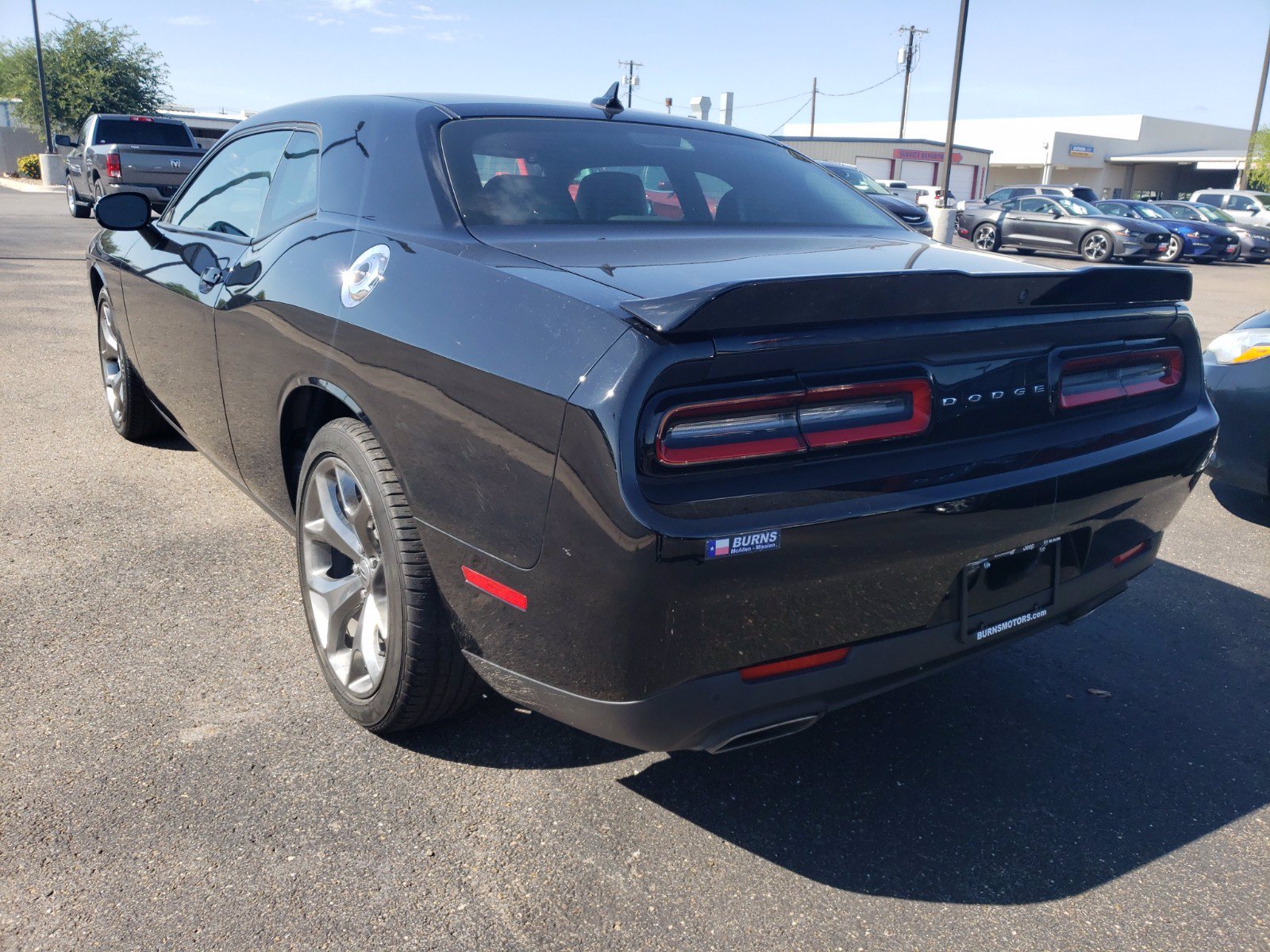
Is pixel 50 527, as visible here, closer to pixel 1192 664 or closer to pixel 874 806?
pixel 874 806

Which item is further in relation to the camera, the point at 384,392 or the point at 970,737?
the point at 970,737

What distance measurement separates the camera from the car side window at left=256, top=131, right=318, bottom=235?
120 inches

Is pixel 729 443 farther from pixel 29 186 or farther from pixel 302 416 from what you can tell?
pixel 29 186

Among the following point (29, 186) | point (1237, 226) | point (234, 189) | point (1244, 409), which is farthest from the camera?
point (29, 186)

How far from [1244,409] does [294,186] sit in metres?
3.92

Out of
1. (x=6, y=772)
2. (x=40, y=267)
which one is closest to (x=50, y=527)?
(x=6, y=772)

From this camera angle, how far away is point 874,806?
243cm

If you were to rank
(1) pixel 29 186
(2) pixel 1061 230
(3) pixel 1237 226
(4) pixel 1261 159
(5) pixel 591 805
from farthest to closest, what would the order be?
(4) pixel 1261 159
(1) pixel 29 186
(3) pixel 1237 226
(2) pixel 1061 230
(5) pixel 591 805

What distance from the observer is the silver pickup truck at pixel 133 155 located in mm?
16562

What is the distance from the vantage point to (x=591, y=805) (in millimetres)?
2395

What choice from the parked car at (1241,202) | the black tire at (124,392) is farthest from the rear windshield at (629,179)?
the parked car at (1241,202)

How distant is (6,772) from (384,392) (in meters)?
1.26

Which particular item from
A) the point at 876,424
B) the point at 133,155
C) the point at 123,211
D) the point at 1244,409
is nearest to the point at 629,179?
the point at 876,424

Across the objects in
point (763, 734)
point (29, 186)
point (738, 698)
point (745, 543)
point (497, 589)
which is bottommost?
point (29, 186)
